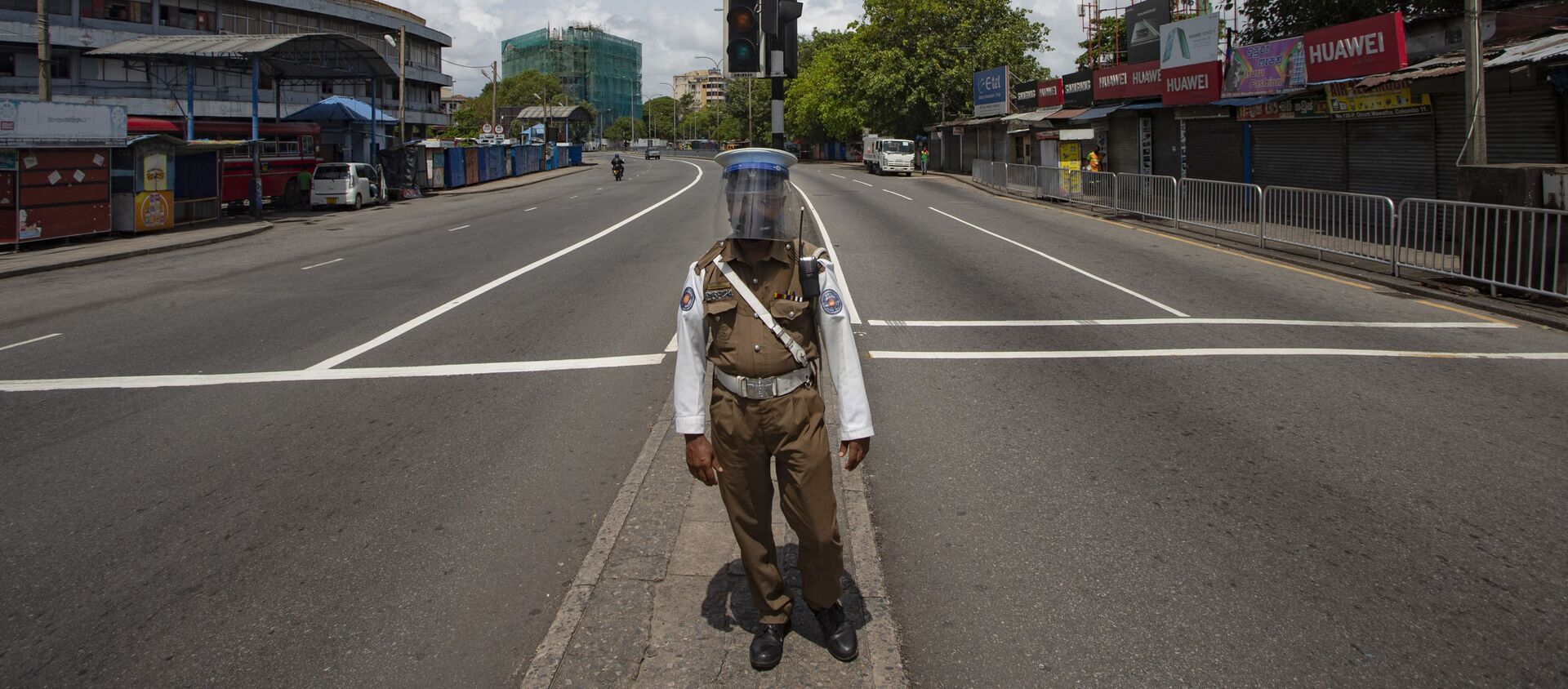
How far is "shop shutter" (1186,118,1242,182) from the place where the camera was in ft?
81.2

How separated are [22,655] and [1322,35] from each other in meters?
21.7

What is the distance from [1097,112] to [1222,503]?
1148 inches

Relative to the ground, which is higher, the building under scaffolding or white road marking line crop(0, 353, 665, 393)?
the building under scaffolding

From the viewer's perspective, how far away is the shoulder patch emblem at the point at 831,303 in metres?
3.57

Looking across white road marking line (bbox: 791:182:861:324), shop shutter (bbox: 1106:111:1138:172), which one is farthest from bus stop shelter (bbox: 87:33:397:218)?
shop shutter (bbox: 1106:111:1138:172)

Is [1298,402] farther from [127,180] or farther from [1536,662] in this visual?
[127,180]

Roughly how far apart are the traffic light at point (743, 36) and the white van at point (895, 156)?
141ft

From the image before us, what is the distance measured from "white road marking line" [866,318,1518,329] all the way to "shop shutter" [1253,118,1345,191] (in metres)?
11.3

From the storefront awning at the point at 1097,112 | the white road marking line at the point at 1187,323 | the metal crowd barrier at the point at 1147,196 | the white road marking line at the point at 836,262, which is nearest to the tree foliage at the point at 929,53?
the storefront awning at the point at 1097,112

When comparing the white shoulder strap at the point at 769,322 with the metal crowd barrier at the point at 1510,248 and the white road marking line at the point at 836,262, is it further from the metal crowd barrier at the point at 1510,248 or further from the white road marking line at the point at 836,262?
the metal crowd barrier at the point at 1510,248

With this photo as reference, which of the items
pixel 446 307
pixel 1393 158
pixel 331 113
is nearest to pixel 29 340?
pixel 446 307

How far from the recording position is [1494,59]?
14.9m

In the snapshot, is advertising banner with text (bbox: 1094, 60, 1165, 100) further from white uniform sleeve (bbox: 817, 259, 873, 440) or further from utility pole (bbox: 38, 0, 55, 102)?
white uniform sleeve (bbox: 817, 259, 873, 440)

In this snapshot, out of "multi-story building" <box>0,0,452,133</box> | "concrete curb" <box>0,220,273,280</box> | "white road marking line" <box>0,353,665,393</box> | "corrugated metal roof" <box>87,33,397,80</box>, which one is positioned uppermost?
"multi-story building" <box>0,0,452,133</box>
